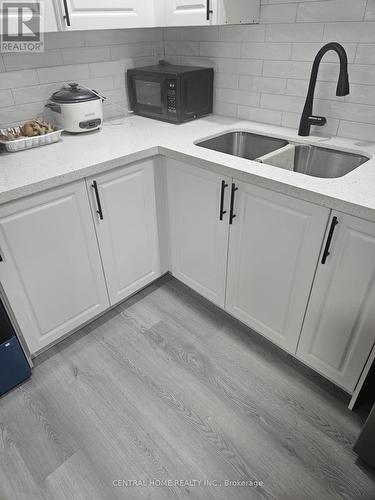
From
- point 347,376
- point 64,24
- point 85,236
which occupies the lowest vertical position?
point 347,376

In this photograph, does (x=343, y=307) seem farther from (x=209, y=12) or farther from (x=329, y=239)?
(x=209, y=12)

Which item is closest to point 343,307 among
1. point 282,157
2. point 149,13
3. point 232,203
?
point 232,203

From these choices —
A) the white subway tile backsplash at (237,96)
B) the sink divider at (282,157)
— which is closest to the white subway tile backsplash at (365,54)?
the sink divider at (282,157)

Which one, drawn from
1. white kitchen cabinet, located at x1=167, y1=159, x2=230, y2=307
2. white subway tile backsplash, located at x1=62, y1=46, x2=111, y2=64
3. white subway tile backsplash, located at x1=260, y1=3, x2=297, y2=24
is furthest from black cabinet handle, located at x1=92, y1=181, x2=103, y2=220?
white subway tile backsplash, located at x1=260, y1=3, x2=297, y2=24

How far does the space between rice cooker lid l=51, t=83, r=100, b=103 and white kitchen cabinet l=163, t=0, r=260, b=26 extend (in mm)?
529

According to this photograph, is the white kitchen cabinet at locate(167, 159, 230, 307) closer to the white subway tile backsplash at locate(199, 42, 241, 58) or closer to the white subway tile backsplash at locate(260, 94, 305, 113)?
the white subway tile backsplash at locate(260, 94, 305, 113)

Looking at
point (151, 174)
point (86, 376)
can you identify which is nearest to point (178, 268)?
point (151, 174)

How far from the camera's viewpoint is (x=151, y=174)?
167cm

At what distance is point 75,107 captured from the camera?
164 cm

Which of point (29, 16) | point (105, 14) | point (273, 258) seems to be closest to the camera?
point (29, 16)

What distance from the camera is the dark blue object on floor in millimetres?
1366

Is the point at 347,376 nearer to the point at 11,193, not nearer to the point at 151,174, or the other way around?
the point at 151,174

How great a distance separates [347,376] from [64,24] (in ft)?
6.16

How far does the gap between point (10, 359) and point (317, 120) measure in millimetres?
1785
